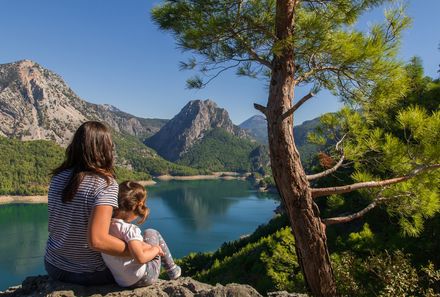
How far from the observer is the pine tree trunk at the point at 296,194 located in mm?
3143

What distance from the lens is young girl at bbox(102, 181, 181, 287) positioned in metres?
2.08

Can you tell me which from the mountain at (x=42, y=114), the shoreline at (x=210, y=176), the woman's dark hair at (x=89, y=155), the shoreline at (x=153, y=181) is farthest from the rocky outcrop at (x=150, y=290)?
the shoreline at (x=210, y=176)

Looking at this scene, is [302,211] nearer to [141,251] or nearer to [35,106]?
[141,251]

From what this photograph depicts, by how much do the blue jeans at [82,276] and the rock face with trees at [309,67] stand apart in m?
1.56

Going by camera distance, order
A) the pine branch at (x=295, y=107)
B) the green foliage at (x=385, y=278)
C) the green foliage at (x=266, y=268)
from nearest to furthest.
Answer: the pine branch at (x=295, y=107) < the green foliage at (x=385, y=278) < the green foliage at (x=266, y=268)

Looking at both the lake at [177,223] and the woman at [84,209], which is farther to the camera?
the lake at [177,223]

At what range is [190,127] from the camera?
510 feet

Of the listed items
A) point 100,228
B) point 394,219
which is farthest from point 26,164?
point 100,228

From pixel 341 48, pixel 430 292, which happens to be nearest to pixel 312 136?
pixel 341 48

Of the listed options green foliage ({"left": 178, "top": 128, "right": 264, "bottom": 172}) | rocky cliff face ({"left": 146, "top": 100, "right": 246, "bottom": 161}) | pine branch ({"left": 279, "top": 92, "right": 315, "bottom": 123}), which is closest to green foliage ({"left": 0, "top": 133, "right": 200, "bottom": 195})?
green foliage ({"left": 178, "top": 128, "right": 264, "bottom": 172})

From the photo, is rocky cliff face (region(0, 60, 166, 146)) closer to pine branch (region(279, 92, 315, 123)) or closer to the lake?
the lake

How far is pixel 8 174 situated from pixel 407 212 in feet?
267

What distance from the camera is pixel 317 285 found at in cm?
314

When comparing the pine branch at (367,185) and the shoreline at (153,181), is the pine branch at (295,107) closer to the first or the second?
the pine branch at (367,185)
